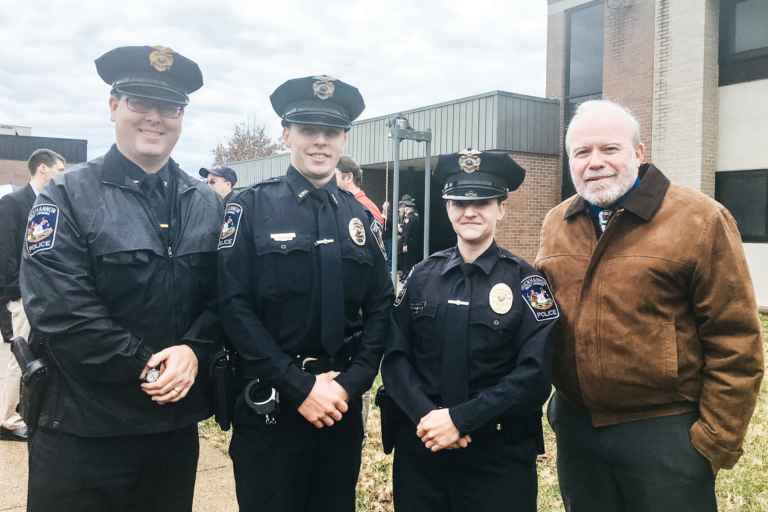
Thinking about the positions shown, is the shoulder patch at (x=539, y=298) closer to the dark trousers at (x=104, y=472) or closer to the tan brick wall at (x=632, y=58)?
the dark trousers at (x=104, y=472)

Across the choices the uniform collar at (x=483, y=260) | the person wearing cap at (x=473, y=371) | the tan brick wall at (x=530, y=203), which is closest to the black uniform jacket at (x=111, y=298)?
the person wearing cap at (x=473, y=371)

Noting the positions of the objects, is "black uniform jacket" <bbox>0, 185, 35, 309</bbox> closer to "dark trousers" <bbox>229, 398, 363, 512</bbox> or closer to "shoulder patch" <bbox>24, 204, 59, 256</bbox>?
"shoulder patch" <bbox>24, 204, 59, 256</bbox>

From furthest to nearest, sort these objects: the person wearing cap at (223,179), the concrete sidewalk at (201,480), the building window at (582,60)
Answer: the building window at (582,60) → the person wearing cap at (223,179) → the concrete sidewalk at (201,480)

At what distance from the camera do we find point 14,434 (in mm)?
4664

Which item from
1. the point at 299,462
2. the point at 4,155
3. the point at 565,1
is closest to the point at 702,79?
the point at 565,1

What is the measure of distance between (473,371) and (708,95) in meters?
12.8

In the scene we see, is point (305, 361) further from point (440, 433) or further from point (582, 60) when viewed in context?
point (582, 60)

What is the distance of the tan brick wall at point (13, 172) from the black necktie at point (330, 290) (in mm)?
48071

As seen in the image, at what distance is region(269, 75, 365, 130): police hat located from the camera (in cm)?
260

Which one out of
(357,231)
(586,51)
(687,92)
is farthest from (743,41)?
(357,231)

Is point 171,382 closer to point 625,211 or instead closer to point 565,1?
point 625,211

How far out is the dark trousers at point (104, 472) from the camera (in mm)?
2250

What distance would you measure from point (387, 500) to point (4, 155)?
49.6 metres

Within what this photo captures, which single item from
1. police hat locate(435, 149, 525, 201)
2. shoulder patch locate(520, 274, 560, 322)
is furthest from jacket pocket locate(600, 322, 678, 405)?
police hat locate(435, 149, 525, 201)
